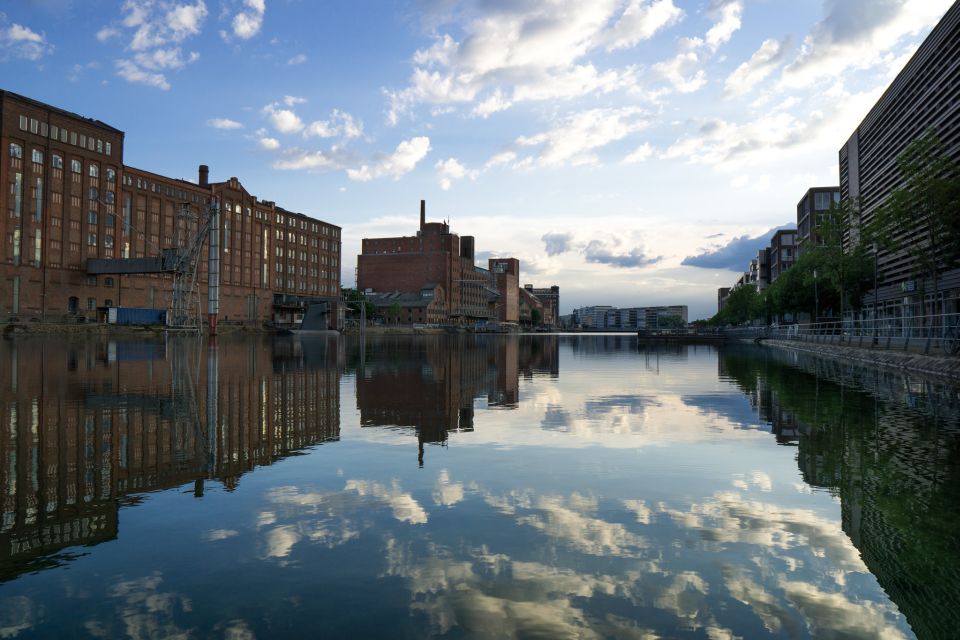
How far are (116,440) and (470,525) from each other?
7.77m

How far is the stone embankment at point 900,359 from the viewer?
28.4 m

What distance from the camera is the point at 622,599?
526cm

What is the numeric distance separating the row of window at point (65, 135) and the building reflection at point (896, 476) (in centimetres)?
10593

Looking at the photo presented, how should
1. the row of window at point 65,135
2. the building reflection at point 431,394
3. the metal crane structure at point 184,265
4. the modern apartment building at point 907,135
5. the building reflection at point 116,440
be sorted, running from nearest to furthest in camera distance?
the building reflection at point 116,440 → the building reflection at point 431,394 → the modern apartment building at point 907,135 → the metal crane structure at point 184,265 → the row of window at point 65,135

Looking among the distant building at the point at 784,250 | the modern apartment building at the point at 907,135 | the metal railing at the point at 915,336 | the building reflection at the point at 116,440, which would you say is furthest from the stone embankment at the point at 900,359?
the distant building at the point at 784,250

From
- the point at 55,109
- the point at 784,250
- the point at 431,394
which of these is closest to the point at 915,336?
the point at 431,394

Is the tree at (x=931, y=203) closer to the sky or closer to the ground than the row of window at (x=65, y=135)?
closer to the ground

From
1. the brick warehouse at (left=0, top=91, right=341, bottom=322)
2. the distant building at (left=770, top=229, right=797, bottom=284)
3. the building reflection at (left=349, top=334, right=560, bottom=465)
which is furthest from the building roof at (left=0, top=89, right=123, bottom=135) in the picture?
the distant building at (left=770, top=229, right=797, bottom=284)

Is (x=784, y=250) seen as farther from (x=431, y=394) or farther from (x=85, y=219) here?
(x=431, y=394)

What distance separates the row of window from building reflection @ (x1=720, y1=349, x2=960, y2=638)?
10593 centimetres

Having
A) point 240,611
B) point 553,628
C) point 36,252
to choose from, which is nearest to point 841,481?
point 553,628

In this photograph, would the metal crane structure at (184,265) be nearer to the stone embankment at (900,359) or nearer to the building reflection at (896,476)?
the stone embankment at (900,359)

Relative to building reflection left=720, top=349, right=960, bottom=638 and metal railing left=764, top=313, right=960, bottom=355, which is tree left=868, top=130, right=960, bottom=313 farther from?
building reflection left=720, top=349, right=960, bottom=638

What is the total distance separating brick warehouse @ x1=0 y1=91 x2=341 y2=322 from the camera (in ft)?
300
